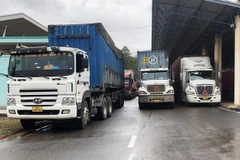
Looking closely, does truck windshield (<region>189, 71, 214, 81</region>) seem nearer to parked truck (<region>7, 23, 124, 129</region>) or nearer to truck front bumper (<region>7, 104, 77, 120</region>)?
parked truck (<region>7, 23, 124, 129</region>)

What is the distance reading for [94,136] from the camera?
9430 mm

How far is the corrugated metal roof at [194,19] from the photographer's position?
19438 millimetres

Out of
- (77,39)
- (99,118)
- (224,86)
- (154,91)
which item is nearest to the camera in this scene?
(77,39)

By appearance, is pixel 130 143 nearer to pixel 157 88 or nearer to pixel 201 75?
pixel 157 88

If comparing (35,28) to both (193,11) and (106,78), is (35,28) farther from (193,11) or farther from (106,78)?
(106,78)

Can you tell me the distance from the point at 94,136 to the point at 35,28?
24.8 m

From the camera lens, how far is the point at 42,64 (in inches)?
395

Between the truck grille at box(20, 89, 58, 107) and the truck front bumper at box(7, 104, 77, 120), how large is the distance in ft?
0.48

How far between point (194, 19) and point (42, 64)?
1602 centimetres

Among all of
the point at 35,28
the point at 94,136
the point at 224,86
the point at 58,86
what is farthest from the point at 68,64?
the point at 35,28

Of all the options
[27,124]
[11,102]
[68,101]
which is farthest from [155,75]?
[11,102]

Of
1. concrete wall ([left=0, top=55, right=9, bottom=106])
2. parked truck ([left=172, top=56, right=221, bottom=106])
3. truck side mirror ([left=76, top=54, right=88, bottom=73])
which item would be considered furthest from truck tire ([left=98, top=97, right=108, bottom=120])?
concrete wall ([left=0, top=55, right=9, bottom=106])

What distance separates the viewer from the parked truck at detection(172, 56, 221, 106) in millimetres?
19703

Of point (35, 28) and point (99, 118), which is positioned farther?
point (35, 28)
